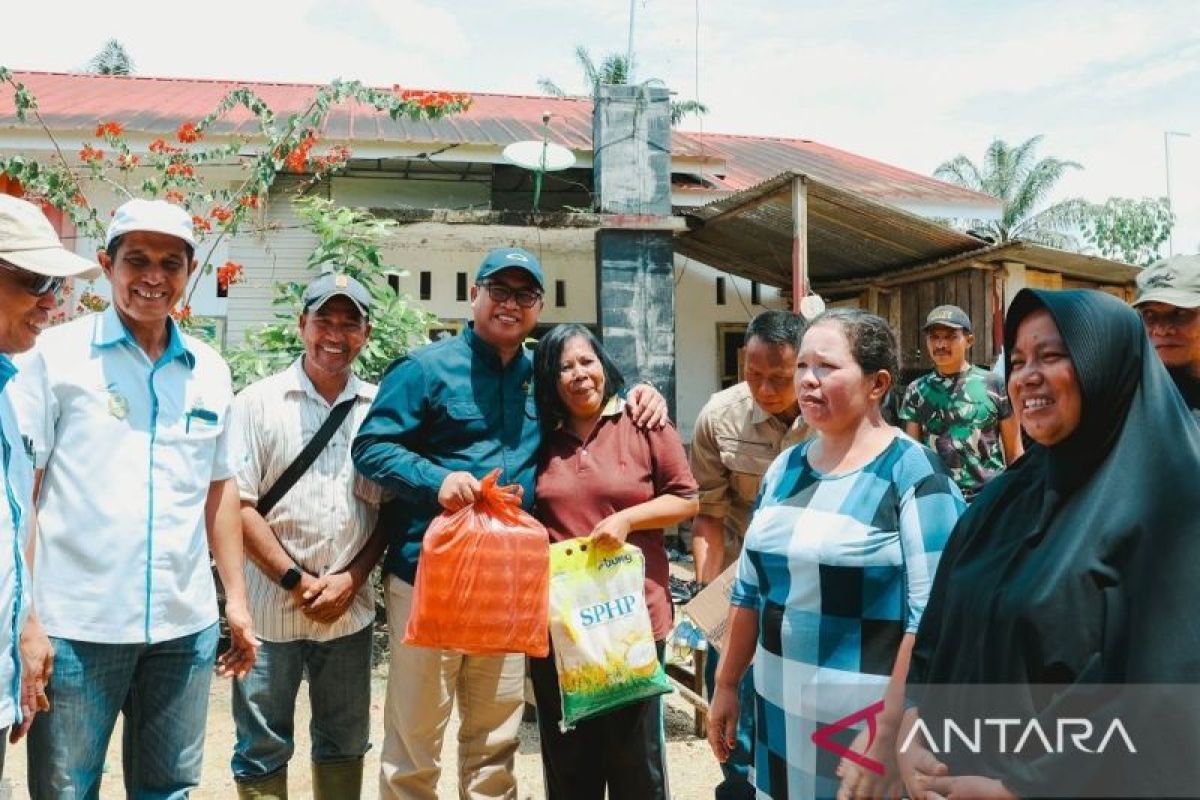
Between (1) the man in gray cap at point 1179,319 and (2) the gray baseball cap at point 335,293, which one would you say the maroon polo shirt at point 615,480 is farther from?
(1) the man in gray cap at point 1179,319

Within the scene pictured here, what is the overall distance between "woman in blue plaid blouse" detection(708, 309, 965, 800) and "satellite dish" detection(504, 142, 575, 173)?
6146 millimetres

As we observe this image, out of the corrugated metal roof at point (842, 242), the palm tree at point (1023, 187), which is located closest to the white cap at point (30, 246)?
the corrugated metal roof at point (842, 242)

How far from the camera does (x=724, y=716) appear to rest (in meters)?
2.48

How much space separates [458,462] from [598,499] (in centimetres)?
47

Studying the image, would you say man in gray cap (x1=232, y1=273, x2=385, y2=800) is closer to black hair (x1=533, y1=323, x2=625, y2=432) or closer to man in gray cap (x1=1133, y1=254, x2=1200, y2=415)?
black hair (x1=533, y1=323, x2=625, y2=432)

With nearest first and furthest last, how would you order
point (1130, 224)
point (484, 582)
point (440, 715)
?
point (484, 582)
point (440, 715)
point (1130, 224)

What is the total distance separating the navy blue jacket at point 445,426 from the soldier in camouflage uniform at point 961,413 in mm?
2733

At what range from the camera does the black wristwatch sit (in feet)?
9.58

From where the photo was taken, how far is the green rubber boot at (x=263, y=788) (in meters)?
2.94

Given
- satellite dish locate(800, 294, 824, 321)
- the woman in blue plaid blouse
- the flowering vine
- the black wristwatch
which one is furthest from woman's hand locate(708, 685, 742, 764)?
the flowering vine

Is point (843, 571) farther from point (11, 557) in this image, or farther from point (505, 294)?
point (11, 557)

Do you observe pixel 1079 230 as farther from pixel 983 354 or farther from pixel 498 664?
pixel 498 664

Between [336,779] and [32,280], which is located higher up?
[32,280]

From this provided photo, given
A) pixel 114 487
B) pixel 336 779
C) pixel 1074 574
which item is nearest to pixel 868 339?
pixel 1074 574
